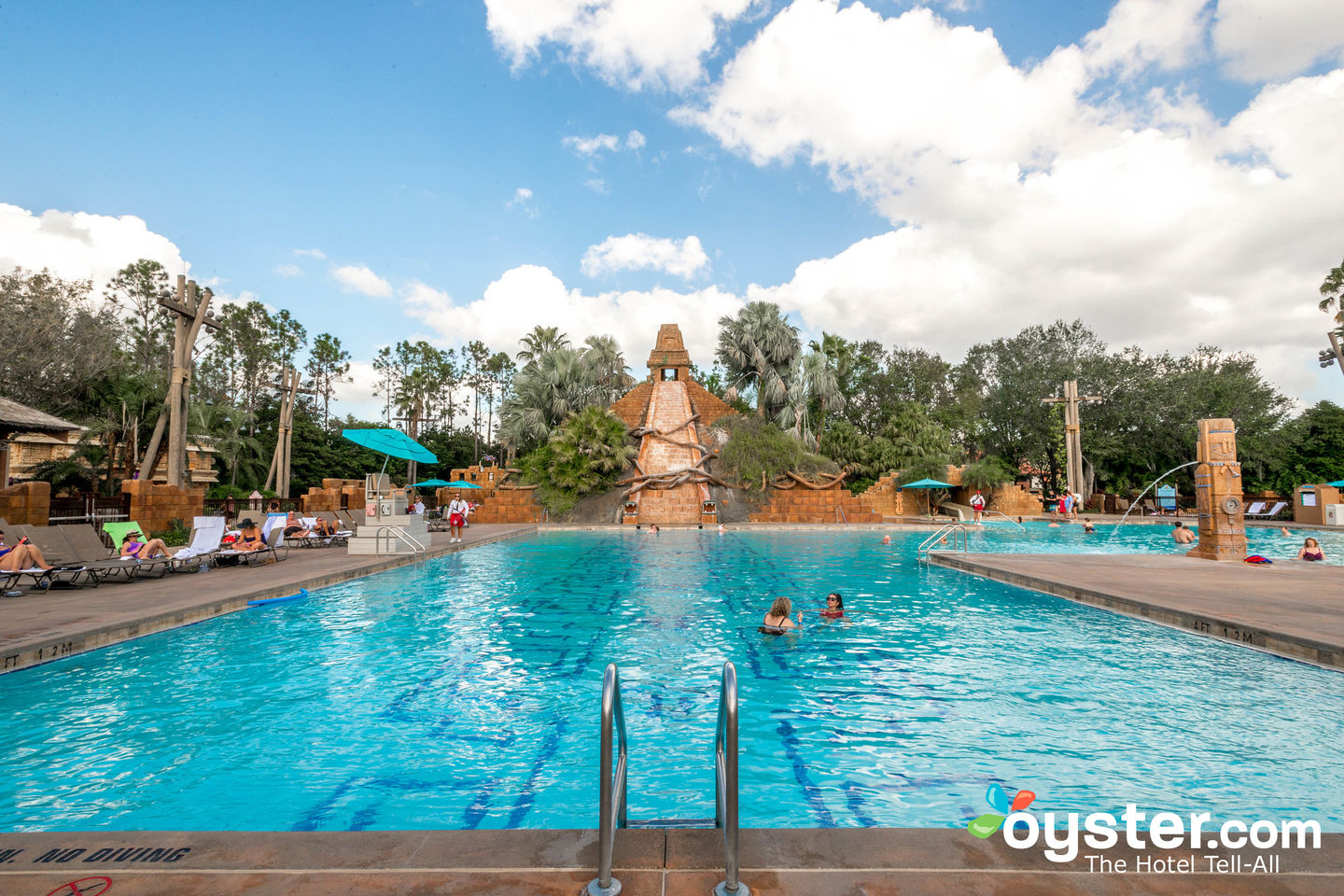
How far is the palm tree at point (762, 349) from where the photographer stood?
120ft

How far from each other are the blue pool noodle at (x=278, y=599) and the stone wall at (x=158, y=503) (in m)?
6.77

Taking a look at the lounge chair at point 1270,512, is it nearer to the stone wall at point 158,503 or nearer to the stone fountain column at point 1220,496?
the stone fountain column at point 1220,496

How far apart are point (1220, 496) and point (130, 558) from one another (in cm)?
1927

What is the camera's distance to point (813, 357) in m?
36.3

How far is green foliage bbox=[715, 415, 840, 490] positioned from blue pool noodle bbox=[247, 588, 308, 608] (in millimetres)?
22807

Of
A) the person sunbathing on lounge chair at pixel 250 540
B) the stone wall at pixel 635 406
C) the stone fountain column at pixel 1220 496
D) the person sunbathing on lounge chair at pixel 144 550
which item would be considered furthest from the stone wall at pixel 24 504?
the stone wall at pixel 635 406

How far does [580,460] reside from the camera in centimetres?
2966

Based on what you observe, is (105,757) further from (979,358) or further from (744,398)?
(979,358)

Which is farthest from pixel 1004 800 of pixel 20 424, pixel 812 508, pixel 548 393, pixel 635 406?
pixel 548 393

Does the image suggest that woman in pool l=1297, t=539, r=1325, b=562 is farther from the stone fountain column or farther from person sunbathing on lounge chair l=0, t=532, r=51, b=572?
person sunbathing on lounge chair l=0, t=532, r=51, b=572

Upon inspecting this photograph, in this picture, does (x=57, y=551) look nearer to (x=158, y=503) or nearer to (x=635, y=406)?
(x=158, y=503)

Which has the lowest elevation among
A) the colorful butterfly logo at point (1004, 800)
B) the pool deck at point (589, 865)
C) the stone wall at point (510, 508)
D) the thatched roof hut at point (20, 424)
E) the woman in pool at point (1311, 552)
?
the colorful butterfly logo at point (1004, 800)

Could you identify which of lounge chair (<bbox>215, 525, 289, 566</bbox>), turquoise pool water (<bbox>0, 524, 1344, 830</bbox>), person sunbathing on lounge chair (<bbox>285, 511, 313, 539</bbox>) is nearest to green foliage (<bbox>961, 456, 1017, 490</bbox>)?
turquoise pool water (<bbox>0, 524, 1344, 830</bbox>)

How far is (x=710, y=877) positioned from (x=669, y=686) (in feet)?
12.1
